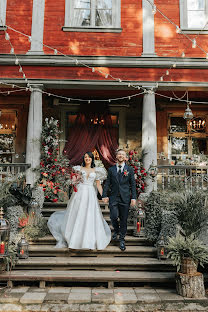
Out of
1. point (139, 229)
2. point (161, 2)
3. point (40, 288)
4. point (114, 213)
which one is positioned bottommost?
point (40, 288)

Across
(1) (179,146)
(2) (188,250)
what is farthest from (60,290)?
(1) (179,146)

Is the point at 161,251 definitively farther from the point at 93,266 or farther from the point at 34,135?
the point at 34,135

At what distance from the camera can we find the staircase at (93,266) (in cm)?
399

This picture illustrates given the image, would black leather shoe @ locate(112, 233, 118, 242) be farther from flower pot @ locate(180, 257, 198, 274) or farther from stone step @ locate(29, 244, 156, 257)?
flower pot @ locate(180, 257, 198, 274)

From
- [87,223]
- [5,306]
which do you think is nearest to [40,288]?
[5,306]

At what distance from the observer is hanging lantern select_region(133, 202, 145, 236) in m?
5.30

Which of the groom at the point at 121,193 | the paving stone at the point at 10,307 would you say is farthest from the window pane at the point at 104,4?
the paving stone at the point at 10,307

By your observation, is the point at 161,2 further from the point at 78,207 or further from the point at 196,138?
the point at 78,207

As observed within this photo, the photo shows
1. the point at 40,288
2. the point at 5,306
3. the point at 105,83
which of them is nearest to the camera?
the point at 5,306

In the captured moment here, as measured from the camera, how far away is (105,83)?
7391 mm

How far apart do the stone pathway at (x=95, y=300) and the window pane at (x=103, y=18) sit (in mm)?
7174

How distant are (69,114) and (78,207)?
4.91 meters

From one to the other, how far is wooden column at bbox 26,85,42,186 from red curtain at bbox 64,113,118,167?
1.51 metres

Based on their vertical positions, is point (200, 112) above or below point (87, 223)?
above
